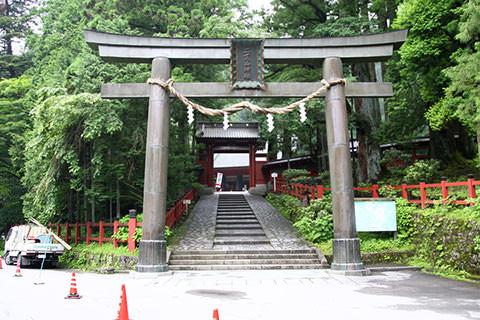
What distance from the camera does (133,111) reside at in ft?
44.3

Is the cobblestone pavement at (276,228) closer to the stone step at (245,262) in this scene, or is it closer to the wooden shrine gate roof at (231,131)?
the stone step at (245,262)

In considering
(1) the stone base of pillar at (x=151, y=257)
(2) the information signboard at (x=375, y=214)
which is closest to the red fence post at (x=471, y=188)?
(2) the information signboard at (x=375, y=214)

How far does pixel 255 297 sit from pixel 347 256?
344 centimetres

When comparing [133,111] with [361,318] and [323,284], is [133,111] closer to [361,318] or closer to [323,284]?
[323,284]

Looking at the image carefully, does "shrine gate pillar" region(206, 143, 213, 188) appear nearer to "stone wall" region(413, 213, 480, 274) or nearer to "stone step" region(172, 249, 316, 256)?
"stone step" region(172, 249, 316, 256)

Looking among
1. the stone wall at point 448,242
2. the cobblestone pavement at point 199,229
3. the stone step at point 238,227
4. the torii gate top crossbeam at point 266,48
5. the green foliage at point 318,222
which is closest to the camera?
the stone wall at point 448,242

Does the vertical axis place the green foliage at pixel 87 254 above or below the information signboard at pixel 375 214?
below

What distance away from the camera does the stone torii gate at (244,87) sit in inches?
379

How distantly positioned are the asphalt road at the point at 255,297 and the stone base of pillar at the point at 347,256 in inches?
15.6

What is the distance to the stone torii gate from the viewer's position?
9625 mm

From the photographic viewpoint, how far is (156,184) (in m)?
9.66

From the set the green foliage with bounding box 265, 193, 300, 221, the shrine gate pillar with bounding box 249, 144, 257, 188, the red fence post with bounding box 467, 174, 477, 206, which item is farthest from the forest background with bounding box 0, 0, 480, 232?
the green foliage with bounding box 265, 193, 300, 221

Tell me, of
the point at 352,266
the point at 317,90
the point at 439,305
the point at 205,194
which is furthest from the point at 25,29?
the point at 439,305

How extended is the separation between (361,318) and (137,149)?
416 inches
